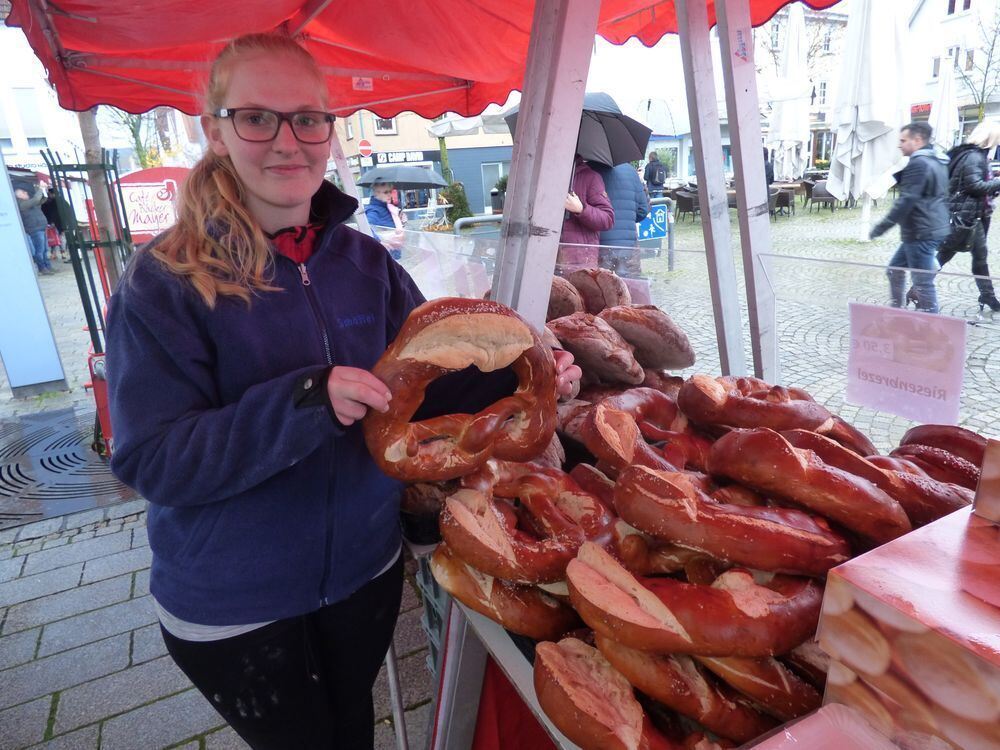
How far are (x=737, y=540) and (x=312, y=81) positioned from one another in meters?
1.23

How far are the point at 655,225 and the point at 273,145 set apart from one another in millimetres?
5213

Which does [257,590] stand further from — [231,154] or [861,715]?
[861,715]

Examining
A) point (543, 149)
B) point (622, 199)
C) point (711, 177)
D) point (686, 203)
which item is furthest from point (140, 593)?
point (686, 203)

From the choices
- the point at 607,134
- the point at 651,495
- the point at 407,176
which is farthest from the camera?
the point at 407,176

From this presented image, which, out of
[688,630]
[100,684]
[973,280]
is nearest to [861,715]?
[688,630]

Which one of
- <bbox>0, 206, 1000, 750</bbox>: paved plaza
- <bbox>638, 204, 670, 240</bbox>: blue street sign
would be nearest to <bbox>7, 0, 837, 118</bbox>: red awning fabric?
<bbox>0, 206, 1000, 750</bbox>: paved plaza

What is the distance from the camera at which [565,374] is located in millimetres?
1586

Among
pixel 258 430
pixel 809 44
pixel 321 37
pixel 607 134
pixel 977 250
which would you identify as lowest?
pixel 977 250

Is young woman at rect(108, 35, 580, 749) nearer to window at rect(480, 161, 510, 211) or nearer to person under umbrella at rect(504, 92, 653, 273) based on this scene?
person under umbrella at rect(504, 92, 653, 273)

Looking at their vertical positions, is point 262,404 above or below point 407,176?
below

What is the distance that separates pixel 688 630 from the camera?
2.71 feet

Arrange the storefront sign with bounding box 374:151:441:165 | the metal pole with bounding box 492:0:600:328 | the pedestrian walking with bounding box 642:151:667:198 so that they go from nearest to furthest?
the metal pole with bounding box 492:0:600:328, the pedestrian walking with bounding box 642:151:667:198, the storefront sign with bounding box 374:151:441:165

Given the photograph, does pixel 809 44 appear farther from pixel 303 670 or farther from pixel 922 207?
pixel 303 670

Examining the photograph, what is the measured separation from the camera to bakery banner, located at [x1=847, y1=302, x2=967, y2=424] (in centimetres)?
145
